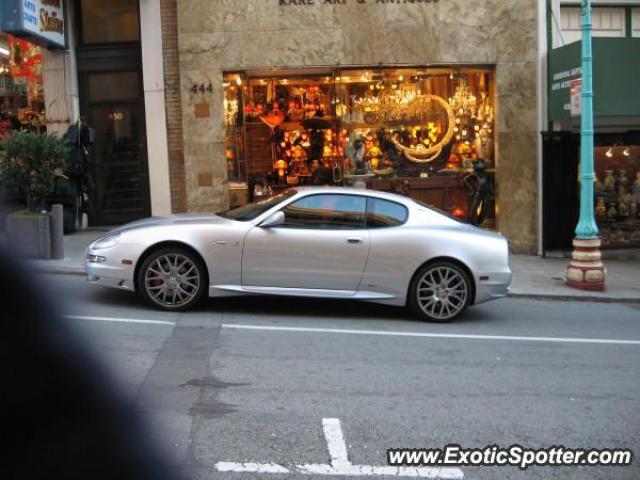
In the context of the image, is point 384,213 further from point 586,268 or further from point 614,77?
point 614,77

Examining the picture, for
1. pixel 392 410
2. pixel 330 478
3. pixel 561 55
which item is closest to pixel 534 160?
pixel 561 55

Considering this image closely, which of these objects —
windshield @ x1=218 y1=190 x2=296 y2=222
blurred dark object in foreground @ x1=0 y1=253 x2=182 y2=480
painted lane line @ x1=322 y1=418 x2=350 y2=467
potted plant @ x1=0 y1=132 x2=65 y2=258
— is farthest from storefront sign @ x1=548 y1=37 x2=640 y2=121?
blurred dark object in foreground @ x1=0 y1=253 x2=182 y2=480

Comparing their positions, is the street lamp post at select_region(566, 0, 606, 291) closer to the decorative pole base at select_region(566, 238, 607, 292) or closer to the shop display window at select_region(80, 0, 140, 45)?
the decorative pole base at select_region(566, 238, 607, 292)

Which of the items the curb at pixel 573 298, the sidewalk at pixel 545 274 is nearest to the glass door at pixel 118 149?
the sidewalk at pixel 545 274

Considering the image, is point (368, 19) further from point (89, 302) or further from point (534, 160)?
point (89, 302)

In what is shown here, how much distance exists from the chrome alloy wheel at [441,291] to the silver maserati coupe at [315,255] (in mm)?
11

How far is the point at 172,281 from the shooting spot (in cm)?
790

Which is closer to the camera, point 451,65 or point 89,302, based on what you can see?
point 89,302

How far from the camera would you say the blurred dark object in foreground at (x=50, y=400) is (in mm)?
1434

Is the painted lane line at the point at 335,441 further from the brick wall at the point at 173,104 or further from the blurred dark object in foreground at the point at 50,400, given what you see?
the brick wall at the point at 173,104

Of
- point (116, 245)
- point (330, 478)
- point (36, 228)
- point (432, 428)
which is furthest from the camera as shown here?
point (36, 228)

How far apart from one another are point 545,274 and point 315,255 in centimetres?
542

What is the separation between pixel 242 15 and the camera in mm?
13219

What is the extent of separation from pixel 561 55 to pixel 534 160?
1959mm
